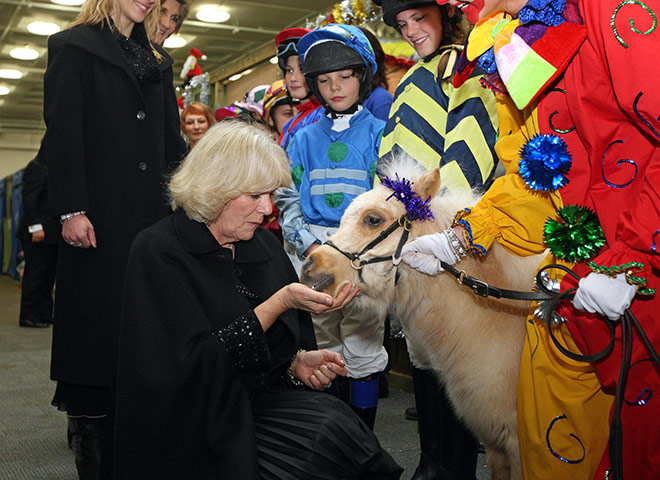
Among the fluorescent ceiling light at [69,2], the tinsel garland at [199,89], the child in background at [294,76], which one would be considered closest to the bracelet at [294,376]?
the child in background at [294,76]

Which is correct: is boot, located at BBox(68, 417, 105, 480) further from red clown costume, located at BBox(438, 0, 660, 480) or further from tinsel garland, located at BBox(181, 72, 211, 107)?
tinsel garland, located at BBox(181, 72, 211, 107)

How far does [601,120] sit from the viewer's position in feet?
5.15

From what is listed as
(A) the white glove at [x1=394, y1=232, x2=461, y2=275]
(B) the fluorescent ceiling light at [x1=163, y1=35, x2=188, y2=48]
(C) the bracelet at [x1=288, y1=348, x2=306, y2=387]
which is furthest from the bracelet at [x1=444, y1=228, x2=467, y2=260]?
(B) the fluorescent ceiling light at [x1=163, y1=35, x2=188, y2=48]

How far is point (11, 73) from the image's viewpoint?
Result: 13992 millimetres

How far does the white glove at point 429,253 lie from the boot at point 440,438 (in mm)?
722

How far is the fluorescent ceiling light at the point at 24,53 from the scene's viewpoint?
12.0 meters

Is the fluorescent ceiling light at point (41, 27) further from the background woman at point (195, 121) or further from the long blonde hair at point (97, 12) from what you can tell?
the long blonde hair at point (97, 12)

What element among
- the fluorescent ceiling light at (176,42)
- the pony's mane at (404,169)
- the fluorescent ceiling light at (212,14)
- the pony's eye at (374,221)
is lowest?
the pony's eye at (374,221)

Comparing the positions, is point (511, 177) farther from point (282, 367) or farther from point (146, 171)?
point (146, 171)

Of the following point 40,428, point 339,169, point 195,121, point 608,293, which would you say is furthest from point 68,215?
point 195,121

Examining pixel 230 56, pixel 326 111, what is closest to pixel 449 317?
pixel 326 111

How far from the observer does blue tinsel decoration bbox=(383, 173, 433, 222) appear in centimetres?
214

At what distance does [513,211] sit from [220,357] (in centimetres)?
91

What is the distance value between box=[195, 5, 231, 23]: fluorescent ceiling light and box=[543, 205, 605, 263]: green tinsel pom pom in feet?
29.0
